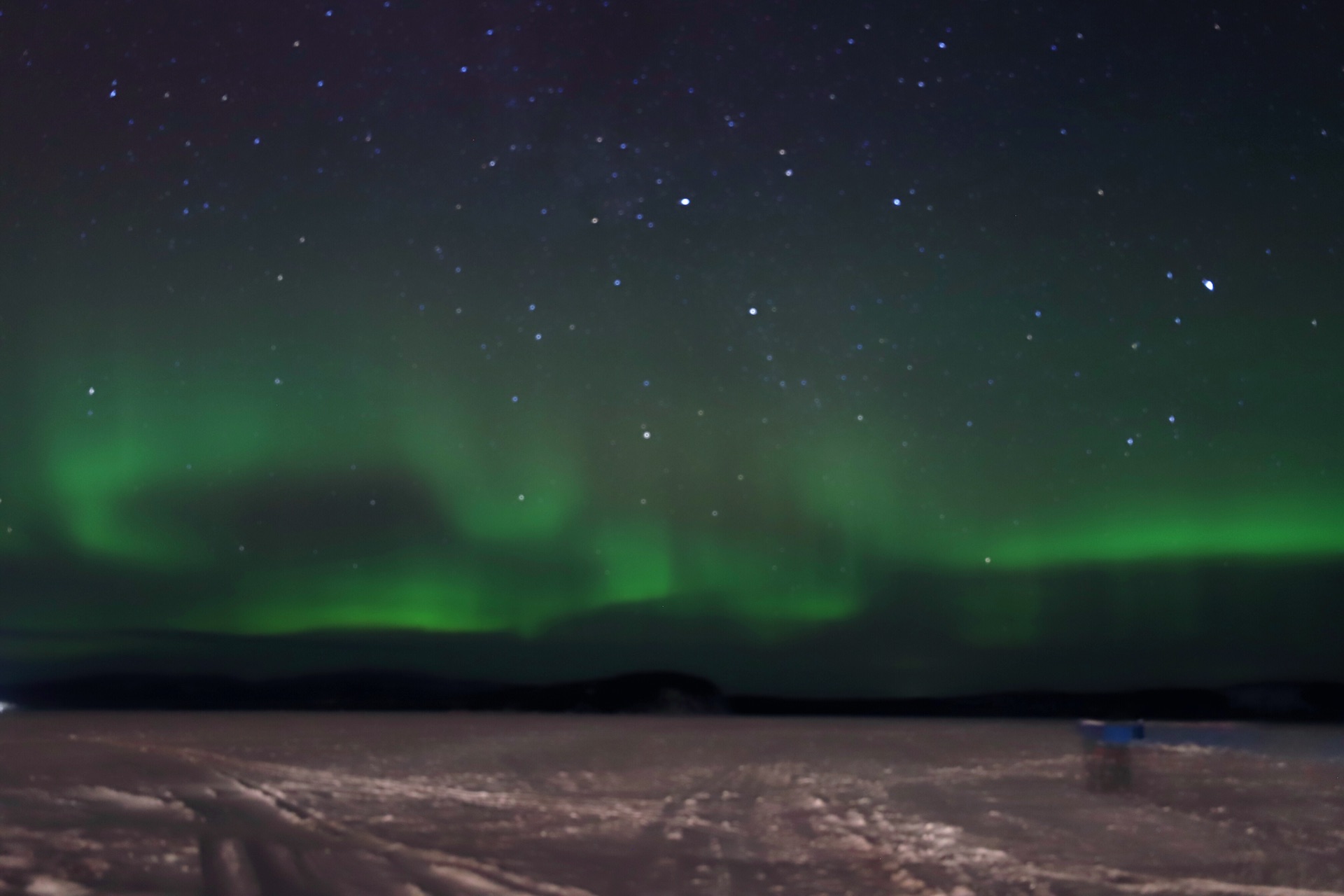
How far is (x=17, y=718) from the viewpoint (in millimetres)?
31859

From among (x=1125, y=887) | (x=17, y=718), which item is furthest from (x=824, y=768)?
(x=17, y=718)

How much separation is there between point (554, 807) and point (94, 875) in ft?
15.4

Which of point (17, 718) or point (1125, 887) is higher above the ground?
point (1125, 887)

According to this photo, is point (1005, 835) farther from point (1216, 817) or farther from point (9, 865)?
point (9, 865)

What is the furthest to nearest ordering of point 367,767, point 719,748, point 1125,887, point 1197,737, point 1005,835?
point 1197,737, point 719,748, point 367,767, point 1005,835, point 1125,887

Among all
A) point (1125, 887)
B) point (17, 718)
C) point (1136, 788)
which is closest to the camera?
point (1125, 887)

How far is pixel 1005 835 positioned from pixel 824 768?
21.0 feet

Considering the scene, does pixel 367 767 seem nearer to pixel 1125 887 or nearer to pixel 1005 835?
pixel 1005 835

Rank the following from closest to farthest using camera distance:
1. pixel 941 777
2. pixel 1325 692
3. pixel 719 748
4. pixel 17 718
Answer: pixel 941 777
pixel 719 748
pixel 17 718
pixel 1325 692

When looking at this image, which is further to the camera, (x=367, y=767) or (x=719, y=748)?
(x=719, y=748)

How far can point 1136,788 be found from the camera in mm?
12602

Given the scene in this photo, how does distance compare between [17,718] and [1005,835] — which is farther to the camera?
[17,718]

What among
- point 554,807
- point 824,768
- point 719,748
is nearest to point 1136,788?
point 824,768

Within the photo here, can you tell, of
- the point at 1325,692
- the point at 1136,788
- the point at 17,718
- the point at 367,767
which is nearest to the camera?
the point at 1136,788
